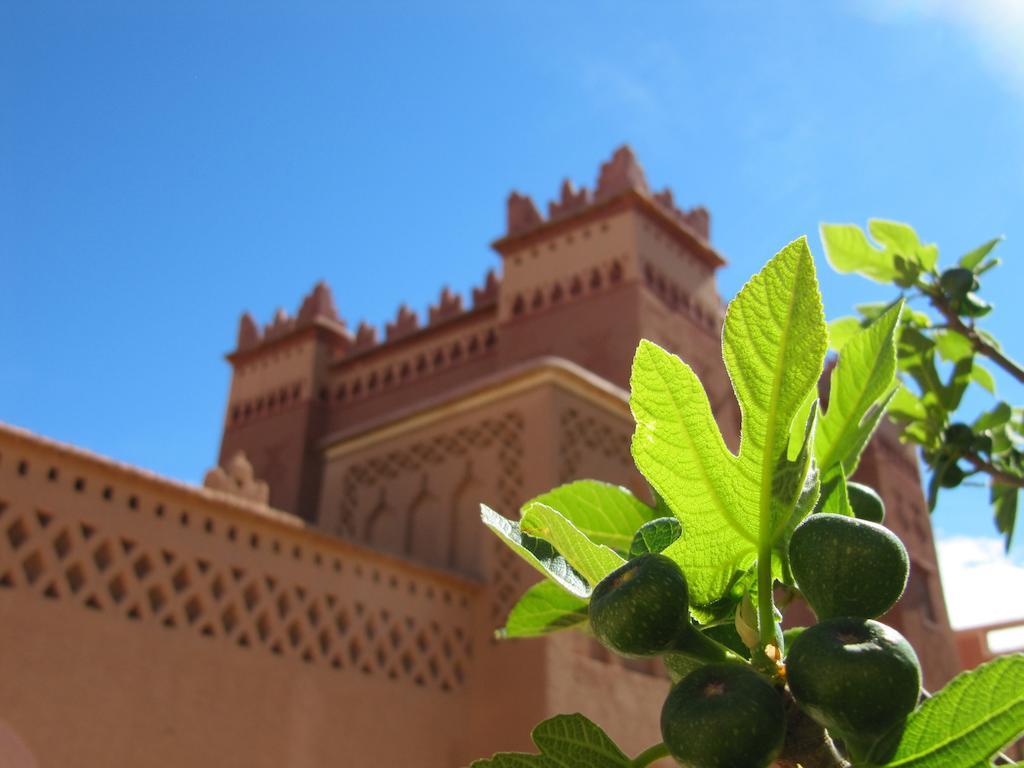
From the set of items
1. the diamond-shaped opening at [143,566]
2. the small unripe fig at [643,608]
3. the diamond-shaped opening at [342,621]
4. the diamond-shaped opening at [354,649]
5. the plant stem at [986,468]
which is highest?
the diamond-shaped opening at [143,566]

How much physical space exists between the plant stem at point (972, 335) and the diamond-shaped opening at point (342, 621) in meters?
3.48

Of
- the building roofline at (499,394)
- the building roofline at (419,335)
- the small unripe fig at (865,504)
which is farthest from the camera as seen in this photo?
the building roofline at (419,335)

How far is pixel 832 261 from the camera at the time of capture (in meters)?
1.40

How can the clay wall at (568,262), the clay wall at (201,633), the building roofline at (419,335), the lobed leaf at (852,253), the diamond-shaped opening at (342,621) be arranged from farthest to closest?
1. the building roofline at (419,335)
2. the clay wall at (568,262)
3. the diamond-shaped opening at (342,621)
4. the clay wall at (201,633)
5. the lobed leaf at (852,253)

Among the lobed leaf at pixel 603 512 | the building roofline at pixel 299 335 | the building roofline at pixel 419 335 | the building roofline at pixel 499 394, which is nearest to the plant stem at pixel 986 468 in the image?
the lobed leaf at pixel 603 512

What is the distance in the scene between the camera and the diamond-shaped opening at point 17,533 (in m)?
3.58

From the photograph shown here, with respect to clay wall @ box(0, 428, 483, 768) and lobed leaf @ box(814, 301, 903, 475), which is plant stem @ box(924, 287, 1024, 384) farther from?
clay wall @ box(0, 428, 483, 768)

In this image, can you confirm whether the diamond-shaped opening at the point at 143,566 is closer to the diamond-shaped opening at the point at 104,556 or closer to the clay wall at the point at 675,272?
the diamond-shaped opening at the point at 104,556

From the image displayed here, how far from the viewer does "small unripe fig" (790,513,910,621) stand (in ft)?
1.74

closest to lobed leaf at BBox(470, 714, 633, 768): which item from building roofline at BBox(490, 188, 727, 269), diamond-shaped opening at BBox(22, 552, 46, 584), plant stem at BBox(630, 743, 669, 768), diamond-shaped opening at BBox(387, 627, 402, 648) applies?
plant stem at BBox(630, 743, 669, 768)

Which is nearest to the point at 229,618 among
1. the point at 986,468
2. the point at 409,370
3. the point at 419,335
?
the point at 986,468

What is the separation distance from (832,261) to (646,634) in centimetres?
101

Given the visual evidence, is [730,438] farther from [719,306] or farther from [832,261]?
[832,261]

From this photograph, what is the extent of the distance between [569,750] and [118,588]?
145 inches
